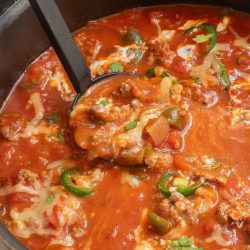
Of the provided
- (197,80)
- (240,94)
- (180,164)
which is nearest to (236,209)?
(180,164)

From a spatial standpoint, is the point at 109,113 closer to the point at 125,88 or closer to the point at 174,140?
the point at 125,88

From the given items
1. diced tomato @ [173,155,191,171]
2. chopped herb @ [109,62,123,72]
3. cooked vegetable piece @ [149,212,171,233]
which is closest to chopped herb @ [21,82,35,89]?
chopped herb @ [109,62,123,72]

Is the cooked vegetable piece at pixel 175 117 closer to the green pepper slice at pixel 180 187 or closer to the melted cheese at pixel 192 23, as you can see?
the green pepper slice at pixel 180 187

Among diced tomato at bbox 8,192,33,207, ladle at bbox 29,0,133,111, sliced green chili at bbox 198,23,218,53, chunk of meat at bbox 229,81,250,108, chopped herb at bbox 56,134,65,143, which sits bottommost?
chunk of meat at bbox 229,81,250,108

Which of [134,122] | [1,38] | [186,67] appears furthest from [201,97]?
[1,38]

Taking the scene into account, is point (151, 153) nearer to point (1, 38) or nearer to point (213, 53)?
point (213, 53)

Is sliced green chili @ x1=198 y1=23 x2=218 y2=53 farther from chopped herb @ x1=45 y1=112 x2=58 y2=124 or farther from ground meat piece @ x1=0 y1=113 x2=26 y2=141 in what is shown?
ground meat piece @ x1=0 y1=113 x2=26 y2=141

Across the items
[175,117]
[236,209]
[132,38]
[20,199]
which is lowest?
[236,209]
